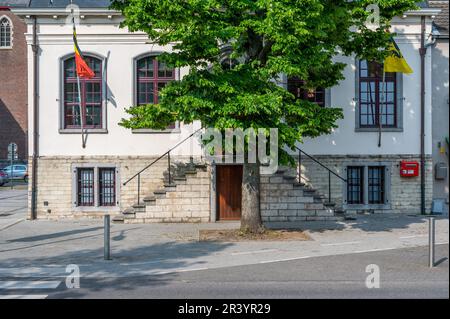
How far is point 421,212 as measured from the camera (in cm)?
2105

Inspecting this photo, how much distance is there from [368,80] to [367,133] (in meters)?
2.07

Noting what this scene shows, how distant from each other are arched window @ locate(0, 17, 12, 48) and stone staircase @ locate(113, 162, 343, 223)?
38.7m

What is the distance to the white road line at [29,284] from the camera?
10.0 m

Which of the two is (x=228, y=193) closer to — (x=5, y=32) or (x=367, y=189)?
(x=367, y=189)

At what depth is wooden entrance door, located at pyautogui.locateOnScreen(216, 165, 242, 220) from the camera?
20266 mm

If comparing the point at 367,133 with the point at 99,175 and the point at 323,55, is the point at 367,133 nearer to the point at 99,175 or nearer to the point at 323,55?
the point at 323,55

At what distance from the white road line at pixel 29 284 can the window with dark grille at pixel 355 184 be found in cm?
1351

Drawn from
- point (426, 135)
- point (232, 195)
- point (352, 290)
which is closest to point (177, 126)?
point (232, 195)

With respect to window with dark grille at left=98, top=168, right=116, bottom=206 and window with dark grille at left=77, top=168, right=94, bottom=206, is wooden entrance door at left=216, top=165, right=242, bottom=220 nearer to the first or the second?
window with dark grille at left=98, top=168, right=116, bottom=206

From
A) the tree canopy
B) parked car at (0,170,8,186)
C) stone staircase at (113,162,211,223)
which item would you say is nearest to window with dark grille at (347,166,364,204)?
stone staircase at (113,162,211,223)

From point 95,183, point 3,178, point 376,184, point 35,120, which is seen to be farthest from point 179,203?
point 3,178

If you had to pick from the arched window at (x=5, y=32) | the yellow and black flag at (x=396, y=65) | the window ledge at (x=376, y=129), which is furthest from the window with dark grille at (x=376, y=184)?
the arched window at (x=5, y=32)

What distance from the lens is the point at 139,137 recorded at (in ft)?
68.1

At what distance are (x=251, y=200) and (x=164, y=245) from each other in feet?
9.29
